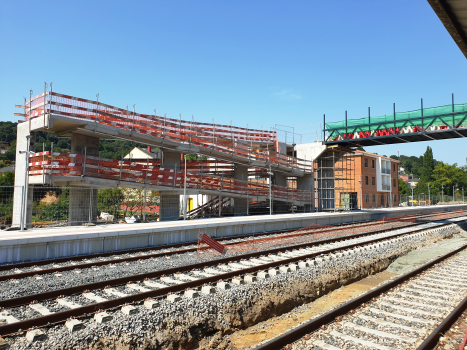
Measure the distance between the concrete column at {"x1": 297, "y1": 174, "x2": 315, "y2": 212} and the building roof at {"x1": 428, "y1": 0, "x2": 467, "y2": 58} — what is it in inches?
986

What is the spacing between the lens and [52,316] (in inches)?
227

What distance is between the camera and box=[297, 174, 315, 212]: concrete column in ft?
109

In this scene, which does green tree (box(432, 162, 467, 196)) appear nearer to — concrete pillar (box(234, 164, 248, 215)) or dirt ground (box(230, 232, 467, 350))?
concrete pillar (box(234, 164, 248, 215))

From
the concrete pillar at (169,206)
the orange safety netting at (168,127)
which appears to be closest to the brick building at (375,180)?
the orange safety netting at (168,127)

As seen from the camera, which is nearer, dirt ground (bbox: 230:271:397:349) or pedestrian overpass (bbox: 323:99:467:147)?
dirt ground (bbox: 230:271:397:349)

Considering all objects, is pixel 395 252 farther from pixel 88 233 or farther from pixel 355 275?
pixel 88 233

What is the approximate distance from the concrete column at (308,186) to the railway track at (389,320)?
2405 centimetres

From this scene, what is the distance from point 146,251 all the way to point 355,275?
7651 millimetres

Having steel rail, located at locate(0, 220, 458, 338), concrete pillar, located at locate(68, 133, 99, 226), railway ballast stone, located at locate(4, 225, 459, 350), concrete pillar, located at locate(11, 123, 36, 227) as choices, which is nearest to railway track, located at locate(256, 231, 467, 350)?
railway ballast stone, located at locate(4, 225, 459, 350)

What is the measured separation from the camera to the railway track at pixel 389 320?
5.41 m

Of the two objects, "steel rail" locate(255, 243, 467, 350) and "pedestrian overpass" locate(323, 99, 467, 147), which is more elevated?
"pedestrian overpass" locate(323, 99, 467, 147)

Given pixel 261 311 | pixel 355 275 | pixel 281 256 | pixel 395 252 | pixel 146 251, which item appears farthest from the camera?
pixel 395 252

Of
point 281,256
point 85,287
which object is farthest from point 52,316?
Result: point 281,256

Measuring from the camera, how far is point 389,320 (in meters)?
6.43
